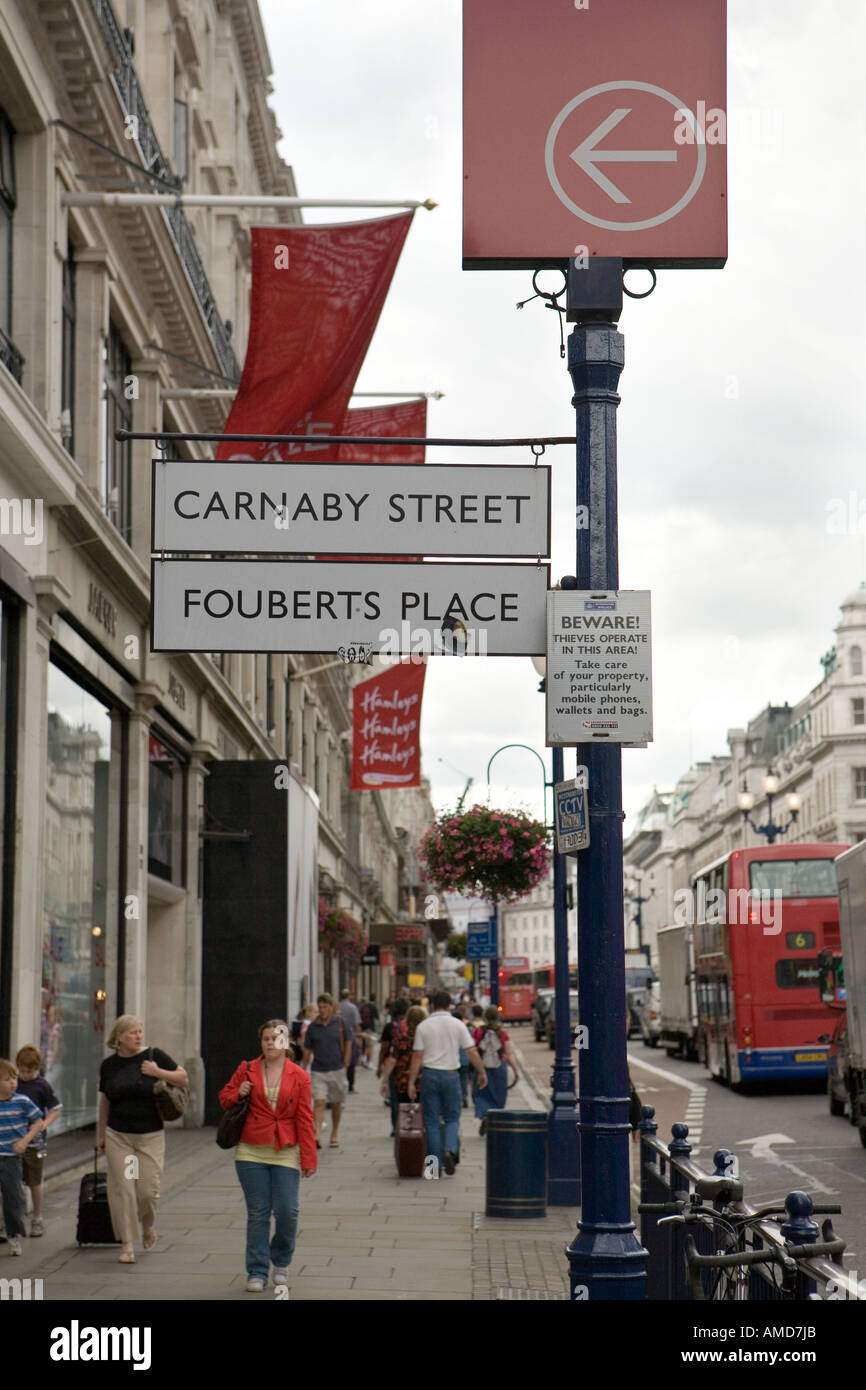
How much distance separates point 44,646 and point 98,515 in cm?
211

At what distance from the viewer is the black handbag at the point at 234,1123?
1104cm

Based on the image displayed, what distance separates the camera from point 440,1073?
57.6ft

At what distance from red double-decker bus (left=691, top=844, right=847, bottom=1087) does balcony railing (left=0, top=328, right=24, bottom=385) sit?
59.8 ft

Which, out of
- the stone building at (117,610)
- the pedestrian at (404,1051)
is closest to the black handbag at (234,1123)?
the stone building at (117,610)

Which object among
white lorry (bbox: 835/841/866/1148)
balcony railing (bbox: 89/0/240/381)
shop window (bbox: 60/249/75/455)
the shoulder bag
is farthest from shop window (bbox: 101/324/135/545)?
white lorry (bbox: 835/841/866/1148)

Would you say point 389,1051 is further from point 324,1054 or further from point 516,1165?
point 516,1165

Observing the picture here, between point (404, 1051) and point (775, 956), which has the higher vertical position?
point (775, 956)

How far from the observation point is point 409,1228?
45.8 feet

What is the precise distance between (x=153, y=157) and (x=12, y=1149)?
488 inches

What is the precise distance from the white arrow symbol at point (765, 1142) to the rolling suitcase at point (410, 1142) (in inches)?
154

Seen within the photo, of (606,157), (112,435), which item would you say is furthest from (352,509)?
(112,435)

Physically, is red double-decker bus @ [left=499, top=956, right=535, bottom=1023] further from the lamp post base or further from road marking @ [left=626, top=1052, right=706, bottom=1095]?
the lamp post base

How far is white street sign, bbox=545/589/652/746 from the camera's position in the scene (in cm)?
642
